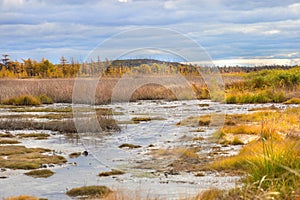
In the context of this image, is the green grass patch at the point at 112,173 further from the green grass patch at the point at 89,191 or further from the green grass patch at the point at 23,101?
the green grass patch at the point at 23,101

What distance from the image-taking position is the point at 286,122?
16.7 m

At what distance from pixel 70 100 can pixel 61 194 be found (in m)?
23.4

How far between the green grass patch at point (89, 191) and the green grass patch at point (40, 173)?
1652 mm

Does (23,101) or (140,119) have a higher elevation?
(23,101)

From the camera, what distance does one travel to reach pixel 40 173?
10234 millimetres

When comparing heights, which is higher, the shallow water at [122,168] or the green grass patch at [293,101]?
the green grass patch at [293,101]

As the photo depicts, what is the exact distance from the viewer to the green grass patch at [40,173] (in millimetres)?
10039

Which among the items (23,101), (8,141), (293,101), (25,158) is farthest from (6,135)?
(293,101)

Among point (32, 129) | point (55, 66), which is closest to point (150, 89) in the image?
point (32, 129)

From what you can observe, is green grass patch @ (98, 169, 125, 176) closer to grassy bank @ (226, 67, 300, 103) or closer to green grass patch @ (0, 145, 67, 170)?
green grass patch @ (0, 145, 67, 170)

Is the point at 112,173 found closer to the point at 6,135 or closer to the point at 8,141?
the point at 8,141

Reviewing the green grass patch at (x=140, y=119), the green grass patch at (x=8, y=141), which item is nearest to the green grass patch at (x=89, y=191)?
the green grass patch at (x=8, y=141)

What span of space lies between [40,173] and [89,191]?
210 centimetres

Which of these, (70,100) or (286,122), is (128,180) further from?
(70,100)
